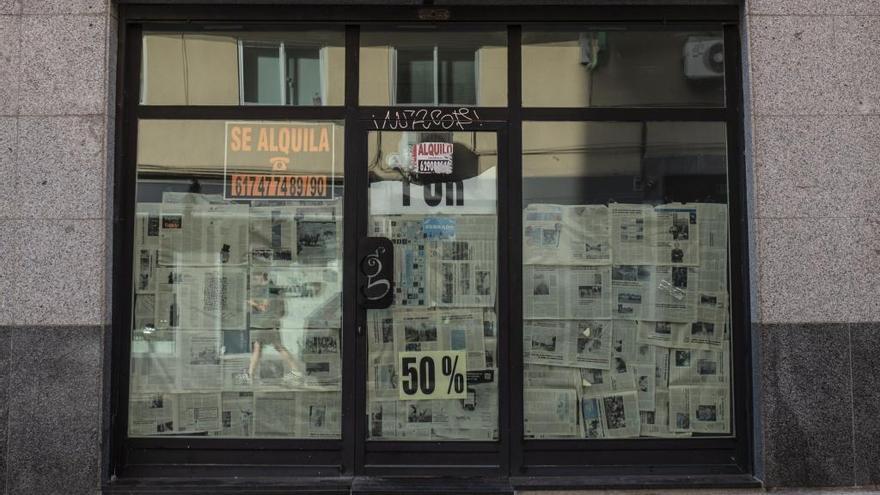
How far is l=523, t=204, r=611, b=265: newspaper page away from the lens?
18.4ft

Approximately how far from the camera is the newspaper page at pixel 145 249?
557cm

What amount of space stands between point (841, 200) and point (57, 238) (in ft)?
18.3

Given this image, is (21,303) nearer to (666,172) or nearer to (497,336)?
(497,336)

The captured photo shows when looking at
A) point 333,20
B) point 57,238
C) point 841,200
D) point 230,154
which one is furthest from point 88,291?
point 841,200

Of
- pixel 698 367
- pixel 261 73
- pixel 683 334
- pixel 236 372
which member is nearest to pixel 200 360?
pixel 236 372

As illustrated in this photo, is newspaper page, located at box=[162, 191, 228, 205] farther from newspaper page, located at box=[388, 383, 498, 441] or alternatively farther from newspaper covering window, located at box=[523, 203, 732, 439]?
newspaper covering window, located at box=[523, 203, 732, 439]

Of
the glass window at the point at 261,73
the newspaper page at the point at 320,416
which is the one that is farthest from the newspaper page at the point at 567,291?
the glass window at the point at 261,73

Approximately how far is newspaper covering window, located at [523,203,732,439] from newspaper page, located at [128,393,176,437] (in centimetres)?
267

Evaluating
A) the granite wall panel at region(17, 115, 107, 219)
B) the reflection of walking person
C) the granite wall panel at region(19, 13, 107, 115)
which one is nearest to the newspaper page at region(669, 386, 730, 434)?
the reflection of walking person

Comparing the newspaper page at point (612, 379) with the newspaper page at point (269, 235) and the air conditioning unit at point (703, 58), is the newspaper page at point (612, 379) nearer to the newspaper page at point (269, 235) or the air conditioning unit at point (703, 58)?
the air conditioning unit at point (703, 58)

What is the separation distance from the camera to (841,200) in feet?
17.5

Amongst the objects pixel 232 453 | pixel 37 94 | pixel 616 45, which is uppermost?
pixel 616 45

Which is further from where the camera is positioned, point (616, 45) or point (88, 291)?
point (616, 45)

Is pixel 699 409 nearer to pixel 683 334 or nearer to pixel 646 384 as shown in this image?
pixel 646 384
